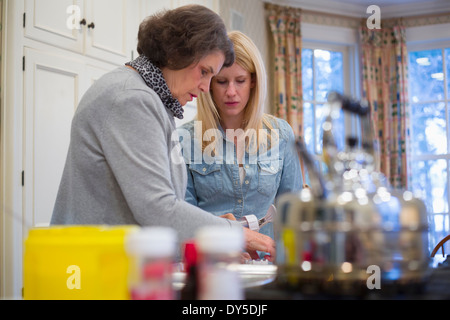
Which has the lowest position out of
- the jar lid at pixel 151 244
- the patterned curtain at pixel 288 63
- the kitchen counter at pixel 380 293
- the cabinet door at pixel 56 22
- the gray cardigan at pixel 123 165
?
the kitchen counter at pixel 380 293

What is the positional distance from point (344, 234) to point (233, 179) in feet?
3.51

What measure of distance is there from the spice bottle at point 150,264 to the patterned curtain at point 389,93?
4.68m

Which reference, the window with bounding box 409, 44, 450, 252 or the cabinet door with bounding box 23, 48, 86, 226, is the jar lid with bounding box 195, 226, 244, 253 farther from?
the window with bounding box 409, 44, 450, 252

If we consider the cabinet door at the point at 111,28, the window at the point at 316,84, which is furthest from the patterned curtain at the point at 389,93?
the cabinet door at the point at 111,28

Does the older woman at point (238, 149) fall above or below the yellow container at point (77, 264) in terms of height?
above

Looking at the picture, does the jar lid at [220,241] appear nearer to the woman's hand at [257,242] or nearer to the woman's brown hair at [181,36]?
the woman's hand at [257,242]

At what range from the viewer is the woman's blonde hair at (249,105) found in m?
1.75

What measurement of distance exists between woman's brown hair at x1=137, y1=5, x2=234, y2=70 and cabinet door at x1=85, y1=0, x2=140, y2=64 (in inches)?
56.6

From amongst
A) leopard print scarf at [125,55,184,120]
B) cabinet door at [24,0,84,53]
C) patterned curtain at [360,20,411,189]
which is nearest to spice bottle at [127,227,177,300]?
leopard print scarf at [125,55,184,120]

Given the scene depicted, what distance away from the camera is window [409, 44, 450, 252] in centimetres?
496

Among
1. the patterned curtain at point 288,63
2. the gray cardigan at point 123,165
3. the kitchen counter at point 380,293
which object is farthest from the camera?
the patterned curtain at point 288,63

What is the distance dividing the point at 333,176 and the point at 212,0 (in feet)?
9.64

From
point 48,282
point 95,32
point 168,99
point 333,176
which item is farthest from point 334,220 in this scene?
point 95,32

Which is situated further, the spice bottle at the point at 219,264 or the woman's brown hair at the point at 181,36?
the woman's brown hair at the point at 181,36
